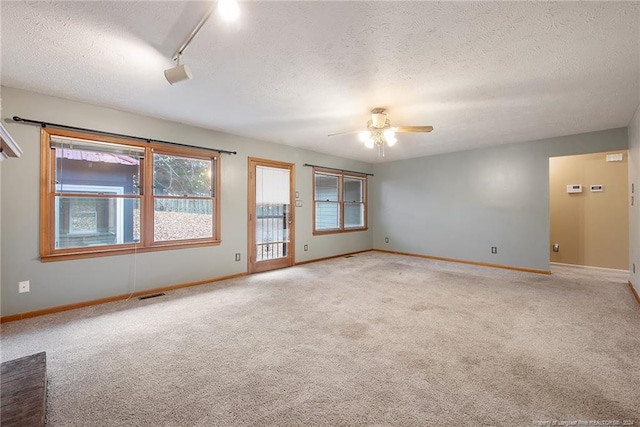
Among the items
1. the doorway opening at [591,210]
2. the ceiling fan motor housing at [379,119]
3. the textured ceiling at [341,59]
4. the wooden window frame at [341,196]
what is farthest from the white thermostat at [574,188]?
the ceiling fan motor housing at [379,119]

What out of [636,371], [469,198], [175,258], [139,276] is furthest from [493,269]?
[139,276]

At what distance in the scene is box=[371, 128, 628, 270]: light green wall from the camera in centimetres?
505

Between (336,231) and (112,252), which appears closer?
(112,252)

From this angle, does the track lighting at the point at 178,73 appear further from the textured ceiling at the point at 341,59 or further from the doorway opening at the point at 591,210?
the doorway opening at the point at 591,210

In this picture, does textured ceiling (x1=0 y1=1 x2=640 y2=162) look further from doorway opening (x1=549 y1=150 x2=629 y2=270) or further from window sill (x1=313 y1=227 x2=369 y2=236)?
window sill (x1=313 y1=227 x2=369 y2=236)

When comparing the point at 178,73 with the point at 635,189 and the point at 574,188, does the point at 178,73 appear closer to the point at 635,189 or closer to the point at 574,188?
the point at 635,189

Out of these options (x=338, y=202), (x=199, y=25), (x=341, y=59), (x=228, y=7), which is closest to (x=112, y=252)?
(x=199, y=25)

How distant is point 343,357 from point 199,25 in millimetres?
2702

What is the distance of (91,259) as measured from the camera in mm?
3408

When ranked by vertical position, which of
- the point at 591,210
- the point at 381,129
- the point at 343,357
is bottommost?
the point at 343,357

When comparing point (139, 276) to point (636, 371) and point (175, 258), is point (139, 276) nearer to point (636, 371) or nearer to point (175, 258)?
point (175, 258)

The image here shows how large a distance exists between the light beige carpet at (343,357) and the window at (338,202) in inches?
111

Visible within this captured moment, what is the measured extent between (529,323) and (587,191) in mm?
4298

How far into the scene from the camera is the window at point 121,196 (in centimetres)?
323
